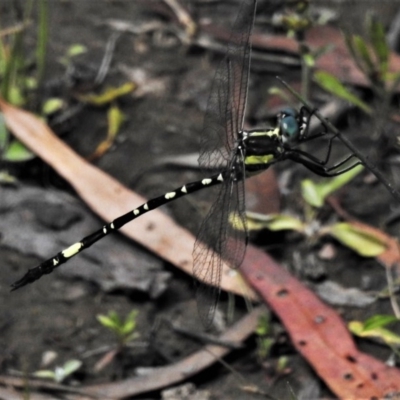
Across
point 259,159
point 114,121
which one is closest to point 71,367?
point 259,159

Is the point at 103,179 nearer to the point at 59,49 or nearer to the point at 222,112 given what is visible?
the point at 222,112

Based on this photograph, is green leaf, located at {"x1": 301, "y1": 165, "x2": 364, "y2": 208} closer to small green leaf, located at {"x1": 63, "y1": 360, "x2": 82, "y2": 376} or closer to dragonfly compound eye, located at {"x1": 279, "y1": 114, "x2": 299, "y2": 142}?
dragonfly compound eye, located at {"x1": 279, "y1": 114, "x2": 299, "y2": 142}

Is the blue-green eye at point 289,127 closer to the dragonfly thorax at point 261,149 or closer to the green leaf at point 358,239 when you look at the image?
the dragonfly thorax at point 261,149

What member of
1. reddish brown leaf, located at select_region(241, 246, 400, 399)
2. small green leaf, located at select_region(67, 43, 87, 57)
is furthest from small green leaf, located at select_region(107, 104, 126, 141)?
reddish brown leaf, located at select_region(241, 246, 400, 399)

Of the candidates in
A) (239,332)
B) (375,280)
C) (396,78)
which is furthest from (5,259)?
(396,78)

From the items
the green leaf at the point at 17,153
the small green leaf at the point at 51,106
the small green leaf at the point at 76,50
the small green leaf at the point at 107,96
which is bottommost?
the green leaf at the point at 17,153

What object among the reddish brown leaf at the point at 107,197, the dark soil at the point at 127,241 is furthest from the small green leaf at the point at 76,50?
the reddish brown leaf at the point at 107,197

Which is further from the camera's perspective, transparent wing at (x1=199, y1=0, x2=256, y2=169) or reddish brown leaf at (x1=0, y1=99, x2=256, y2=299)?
reddish brown leaf at (x1=0, y1=99, x2=256, y2=299)
